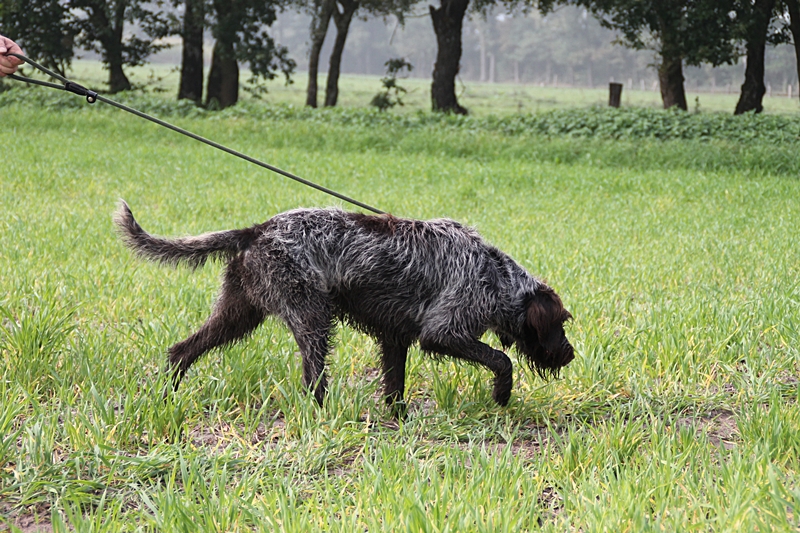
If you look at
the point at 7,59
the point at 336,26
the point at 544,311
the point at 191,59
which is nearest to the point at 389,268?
the point at 544,311

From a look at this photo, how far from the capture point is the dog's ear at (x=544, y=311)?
14.5 ft

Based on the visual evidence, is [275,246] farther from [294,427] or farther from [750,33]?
[750,33]

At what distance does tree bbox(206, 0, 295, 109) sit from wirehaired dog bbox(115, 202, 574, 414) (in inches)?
896

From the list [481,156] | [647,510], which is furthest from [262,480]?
[481,156]

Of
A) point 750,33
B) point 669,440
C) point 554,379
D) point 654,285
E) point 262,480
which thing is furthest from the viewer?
point 750,33

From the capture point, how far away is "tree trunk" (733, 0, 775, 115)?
77.8 feet

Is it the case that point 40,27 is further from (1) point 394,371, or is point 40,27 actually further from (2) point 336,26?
(1) point 394,371

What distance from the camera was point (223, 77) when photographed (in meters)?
28.4

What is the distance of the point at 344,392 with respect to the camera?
4.36 metres

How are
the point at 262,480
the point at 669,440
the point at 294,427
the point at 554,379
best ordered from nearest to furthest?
the point at 262,480 < the point at 669,440 < the point at 294,427 < the point at 554,379

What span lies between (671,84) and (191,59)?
1528 centimetres

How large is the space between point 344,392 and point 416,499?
4.66 ft

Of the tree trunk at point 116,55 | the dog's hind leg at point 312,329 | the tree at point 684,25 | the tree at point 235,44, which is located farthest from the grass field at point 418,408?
the tree trunk at point 116,55

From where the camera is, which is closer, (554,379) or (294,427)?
(294,427)
